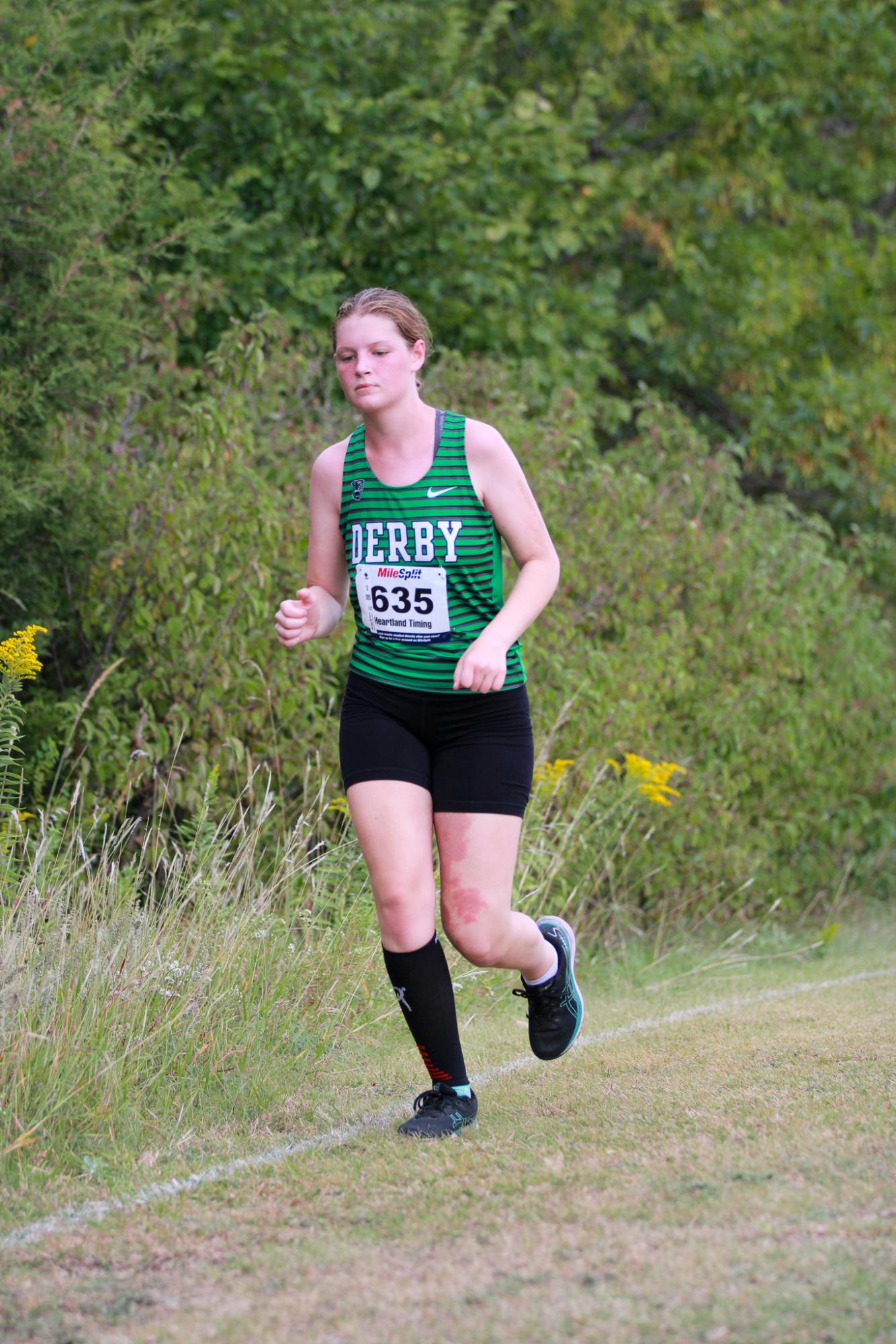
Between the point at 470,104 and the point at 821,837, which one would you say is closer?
the point at 821,837

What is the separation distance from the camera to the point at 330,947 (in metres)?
5.39

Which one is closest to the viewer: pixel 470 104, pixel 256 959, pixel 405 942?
pixel 405 942

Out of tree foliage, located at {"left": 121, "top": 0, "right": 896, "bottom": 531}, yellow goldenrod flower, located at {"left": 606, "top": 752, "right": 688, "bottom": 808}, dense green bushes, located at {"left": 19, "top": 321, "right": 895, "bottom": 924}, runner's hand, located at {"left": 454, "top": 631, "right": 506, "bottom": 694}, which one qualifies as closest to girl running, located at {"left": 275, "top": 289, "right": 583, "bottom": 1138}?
runner's hand, located at {"left": 454, "top": 631, "right": 506, "bottom": 694}

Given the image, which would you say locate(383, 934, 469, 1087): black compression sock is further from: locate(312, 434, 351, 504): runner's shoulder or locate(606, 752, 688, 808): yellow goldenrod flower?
locate(606, 752, 688, 808): yellow goldenrod flower

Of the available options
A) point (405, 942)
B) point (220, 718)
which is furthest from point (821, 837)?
point (405, 942)

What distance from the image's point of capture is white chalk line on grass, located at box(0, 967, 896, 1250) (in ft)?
10.9

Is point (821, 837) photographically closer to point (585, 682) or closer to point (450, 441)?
point (585, 682)

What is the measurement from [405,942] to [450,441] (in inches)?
53.3

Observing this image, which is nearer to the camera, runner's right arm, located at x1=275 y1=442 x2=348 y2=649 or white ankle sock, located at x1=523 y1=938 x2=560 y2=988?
runner's right arm, located at x1=275 y1=442 x2=348 y2=649

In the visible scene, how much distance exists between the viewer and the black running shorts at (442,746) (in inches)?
157

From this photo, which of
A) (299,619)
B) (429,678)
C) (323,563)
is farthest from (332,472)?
(429,678)

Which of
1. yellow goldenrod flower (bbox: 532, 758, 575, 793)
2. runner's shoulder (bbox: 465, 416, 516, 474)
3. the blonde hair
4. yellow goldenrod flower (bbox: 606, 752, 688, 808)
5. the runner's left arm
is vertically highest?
the blonde hair

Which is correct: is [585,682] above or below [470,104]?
below

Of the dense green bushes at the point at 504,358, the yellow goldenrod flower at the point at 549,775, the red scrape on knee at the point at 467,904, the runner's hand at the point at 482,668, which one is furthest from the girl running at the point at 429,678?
the yellow goldenrod flower at the point at 549,775
